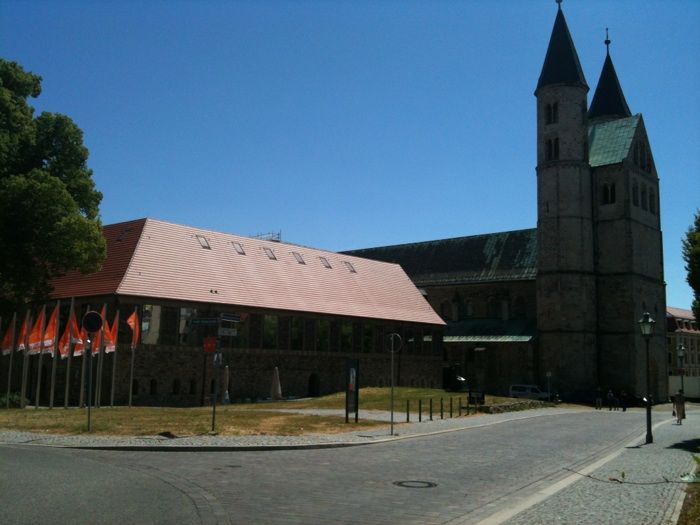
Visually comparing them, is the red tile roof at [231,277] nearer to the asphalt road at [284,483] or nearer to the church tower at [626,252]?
the church tower at [626,252]

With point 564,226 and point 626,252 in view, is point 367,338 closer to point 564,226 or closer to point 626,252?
point 564,226

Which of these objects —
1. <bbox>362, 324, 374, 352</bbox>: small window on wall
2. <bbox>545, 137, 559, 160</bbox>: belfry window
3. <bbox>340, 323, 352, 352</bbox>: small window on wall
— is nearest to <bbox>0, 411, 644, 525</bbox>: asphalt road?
<bbox>340, 323, 352, 352</bbox>: small window on wall

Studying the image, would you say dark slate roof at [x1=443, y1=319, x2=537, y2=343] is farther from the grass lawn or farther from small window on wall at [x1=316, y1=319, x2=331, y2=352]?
the grass lawn

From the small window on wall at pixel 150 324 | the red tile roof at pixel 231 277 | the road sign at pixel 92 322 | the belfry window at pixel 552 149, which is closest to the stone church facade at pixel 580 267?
the belfry window at pixel 552 149

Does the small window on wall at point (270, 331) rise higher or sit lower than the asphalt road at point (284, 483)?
higher

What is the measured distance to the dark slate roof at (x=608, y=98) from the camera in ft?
238

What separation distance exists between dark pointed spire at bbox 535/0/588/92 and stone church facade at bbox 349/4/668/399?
92mm

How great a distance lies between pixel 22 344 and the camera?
1320 inches

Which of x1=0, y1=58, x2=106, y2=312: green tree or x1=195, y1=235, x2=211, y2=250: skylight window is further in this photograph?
x1=195, y1=235, x2=211, y2=250: skylight window

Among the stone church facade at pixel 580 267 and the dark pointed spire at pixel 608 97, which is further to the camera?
the dark pointed spire at pixel 608 97

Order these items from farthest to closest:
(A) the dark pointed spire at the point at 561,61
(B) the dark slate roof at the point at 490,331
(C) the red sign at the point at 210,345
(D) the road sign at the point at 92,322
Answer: (B) the dark slate roof at the point at 490,331 < (A) the dark pointed spire at the point at 561,61 < (C) the red sign at the point at 210,345 < (D) the road sign at the point at 92,322

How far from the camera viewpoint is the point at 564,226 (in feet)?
205

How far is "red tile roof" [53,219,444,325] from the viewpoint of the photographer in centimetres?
4094

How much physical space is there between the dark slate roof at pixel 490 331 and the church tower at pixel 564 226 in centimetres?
290
